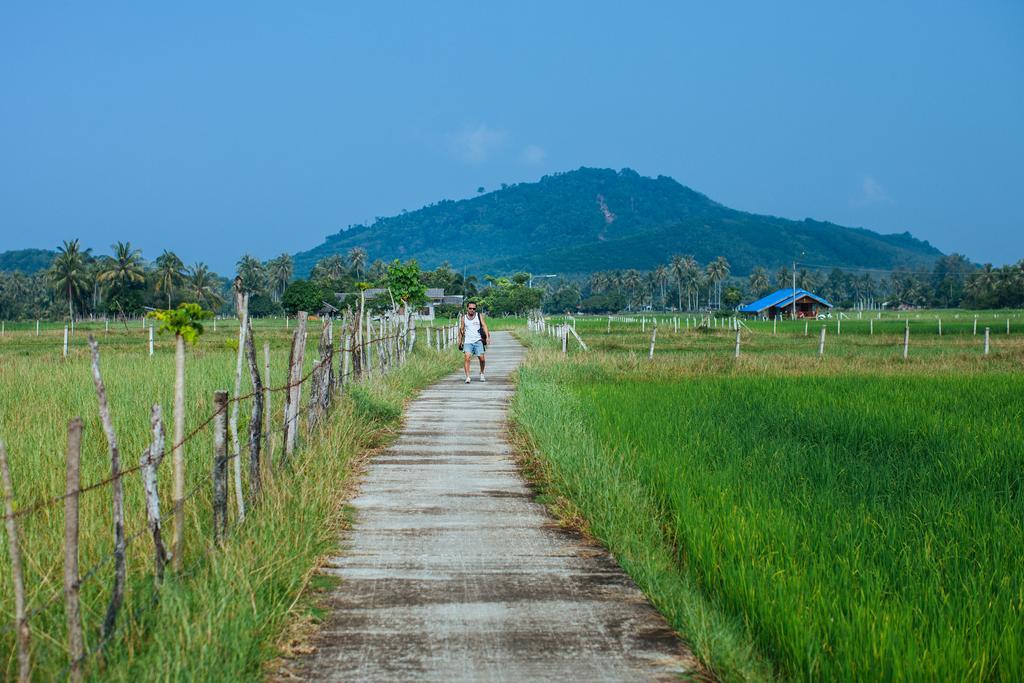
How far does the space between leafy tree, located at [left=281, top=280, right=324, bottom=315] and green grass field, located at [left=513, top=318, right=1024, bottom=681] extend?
8574cm

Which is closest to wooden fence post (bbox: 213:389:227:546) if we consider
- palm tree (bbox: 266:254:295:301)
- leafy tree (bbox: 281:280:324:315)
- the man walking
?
the man walking

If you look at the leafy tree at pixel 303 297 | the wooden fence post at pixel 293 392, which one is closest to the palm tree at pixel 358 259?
the leafy tree at pixel 303 297

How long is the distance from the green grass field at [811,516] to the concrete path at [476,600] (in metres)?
0.25

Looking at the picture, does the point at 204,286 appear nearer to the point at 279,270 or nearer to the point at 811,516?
the point at 279,270

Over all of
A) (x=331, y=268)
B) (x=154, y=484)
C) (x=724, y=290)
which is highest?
(x=331, y=268)

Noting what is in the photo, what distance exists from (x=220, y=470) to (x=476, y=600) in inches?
72.6

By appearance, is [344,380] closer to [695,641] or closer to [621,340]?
[695,641]

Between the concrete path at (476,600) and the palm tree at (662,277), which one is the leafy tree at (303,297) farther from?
the palm tree at (662,277)

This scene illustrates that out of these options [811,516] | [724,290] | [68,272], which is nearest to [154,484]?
[811,516]

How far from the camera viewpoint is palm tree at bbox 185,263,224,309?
98.1 metres

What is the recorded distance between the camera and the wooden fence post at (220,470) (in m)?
5.64

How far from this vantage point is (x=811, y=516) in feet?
20.4

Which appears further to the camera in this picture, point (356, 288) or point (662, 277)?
point (662, 277)

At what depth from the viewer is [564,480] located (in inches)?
304
